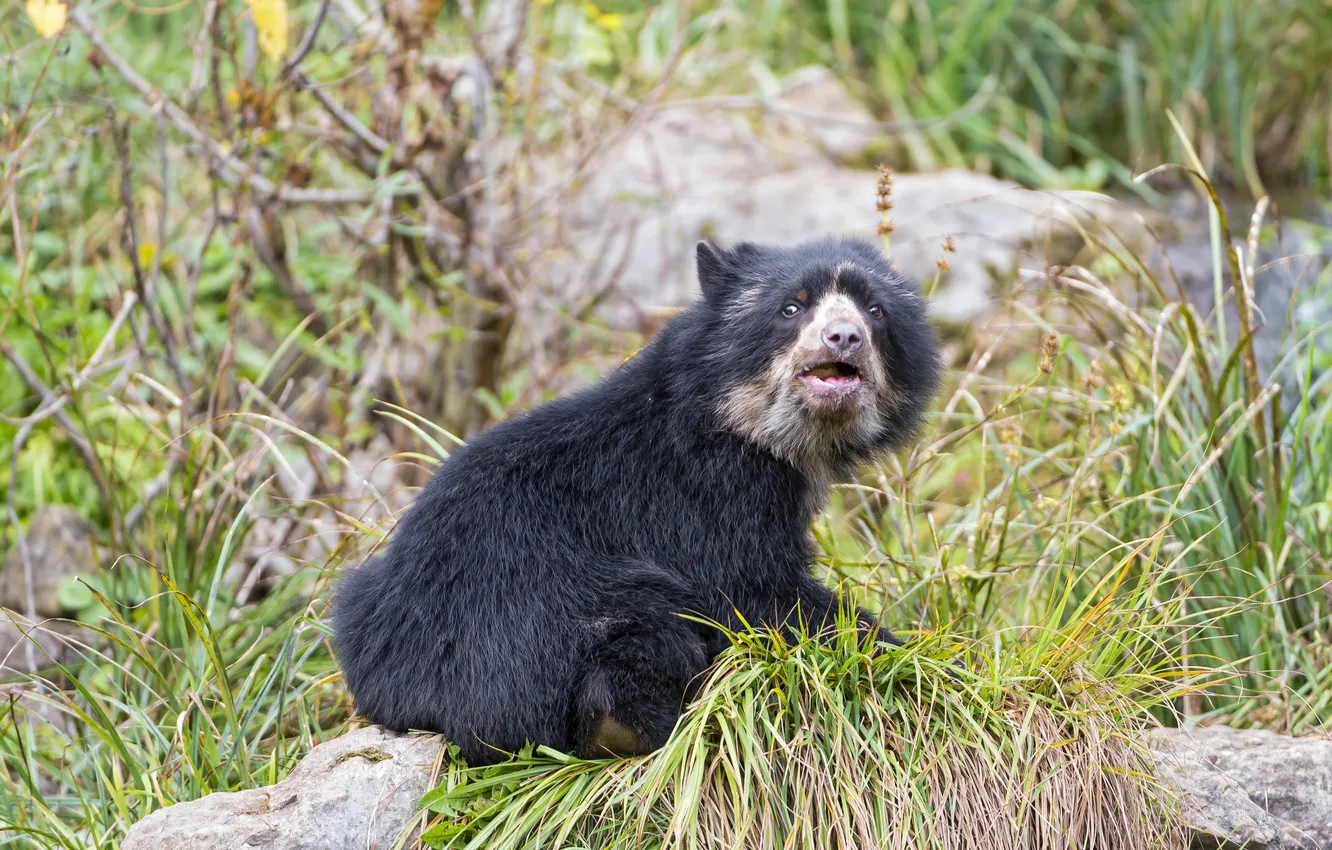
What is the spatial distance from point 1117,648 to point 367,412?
3.97 m

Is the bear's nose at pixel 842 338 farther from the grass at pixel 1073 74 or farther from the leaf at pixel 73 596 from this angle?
the grass at pixel 1073 74

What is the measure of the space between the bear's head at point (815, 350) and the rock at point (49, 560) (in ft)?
11.4

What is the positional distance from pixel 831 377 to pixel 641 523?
68 cm

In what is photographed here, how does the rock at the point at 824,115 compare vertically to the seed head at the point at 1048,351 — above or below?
above

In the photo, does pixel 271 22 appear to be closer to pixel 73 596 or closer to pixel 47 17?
pixel 47 17

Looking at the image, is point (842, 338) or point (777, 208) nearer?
point (842, 338)

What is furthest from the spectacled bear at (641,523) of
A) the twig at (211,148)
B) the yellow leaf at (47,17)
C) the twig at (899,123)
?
the twig at (899,123)

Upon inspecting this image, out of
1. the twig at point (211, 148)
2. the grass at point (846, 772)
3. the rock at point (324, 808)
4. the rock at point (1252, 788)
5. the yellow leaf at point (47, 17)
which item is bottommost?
the rock at point (1252, 788)

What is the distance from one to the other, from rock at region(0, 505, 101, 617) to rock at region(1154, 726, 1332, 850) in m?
4.54

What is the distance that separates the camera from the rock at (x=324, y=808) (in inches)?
119

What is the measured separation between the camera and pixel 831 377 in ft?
11.7

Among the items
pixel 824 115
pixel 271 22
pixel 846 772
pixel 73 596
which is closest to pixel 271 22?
pixel 271 22

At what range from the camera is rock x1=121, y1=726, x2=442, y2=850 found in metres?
3.01

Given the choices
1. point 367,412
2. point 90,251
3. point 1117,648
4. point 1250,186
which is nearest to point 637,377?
point 1117,648
